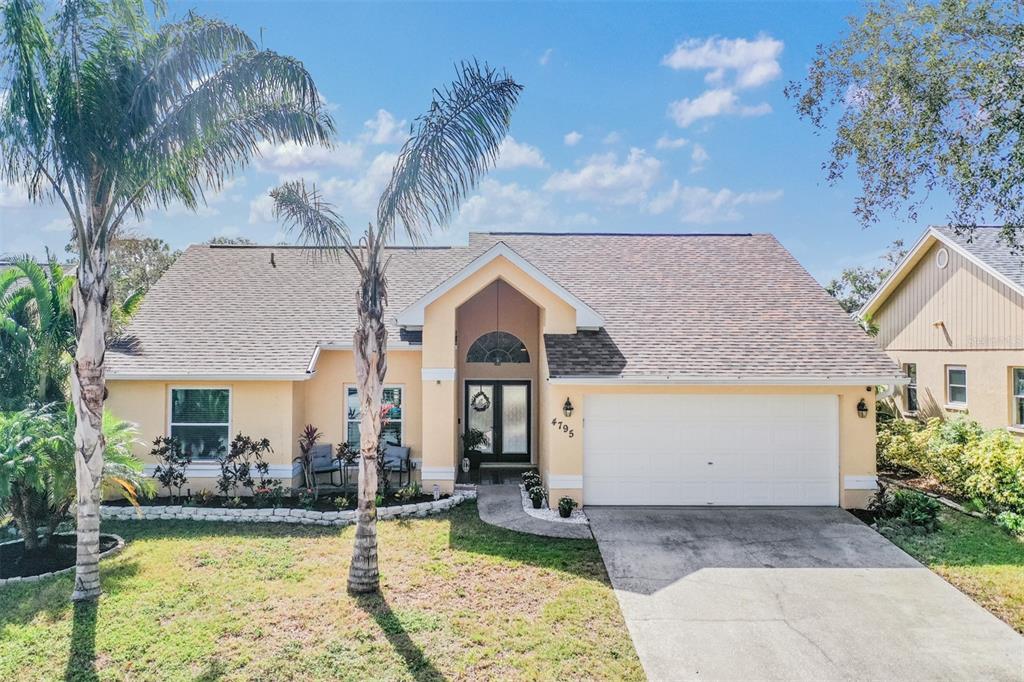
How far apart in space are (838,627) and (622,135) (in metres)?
13.7

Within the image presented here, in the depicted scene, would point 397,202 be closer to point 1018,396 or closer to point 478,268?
point 478,268

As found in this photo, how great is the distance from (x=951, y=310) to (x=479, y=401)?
15504 mm

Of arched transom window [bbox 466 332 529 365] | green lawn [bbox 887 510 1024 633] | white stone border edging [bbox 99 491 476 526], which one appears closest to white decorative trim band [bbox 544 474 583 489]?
white stone border edging [bbox 99 491 476 526]

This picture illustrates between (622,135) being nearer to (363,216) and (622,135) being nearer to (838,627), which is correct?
(363,216)

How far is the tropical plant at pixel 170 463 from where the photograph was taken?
12344 mm

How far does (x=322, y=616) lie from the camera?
24.2ft

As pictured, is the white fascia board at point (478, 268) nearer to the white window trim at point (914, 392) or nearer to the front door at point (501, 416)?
the front door at point (501, 416)

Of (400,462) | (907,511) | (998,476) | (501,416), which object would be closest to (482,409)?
(501,416)

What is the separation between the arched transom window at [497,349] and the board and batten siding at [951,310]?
13521mm

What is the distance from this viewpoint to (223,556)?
9.40 m

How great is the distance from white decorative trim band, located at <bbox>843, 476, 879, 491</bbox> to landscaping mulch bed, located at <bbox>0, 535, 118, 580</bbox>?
14467mm

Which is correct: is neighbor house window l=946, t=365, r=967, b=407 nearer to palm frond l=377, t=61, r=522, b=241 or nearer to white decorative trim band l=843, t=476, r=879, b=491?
white decorative trim band l=843, t=476, r=879, b=491

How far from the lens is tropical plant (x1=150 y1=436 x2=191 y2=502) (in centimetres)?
1234

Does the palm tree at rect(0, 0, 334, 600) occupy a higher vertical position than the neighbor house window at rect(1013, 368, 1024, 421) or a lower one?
higher
